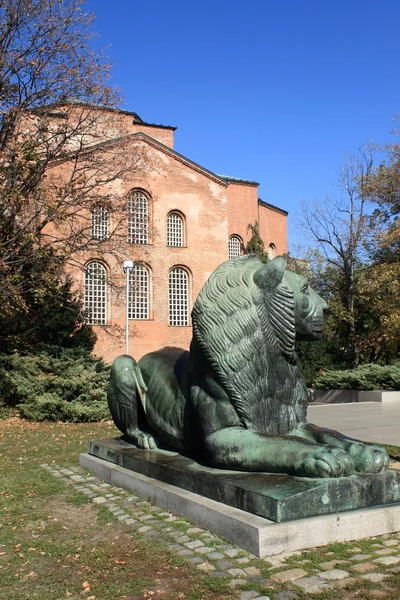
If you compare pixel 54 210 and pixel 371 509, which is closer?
pixel 371 509

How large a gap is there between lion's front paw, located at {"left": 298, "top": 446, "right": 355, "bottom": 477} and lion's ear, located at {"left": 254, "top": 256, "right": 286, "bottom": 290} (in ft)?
4.26

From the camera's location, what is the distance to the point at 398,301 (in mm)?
22672

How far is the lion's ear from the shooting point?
4.46 metres

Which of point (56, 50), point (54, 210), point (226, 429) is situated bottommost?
point (226, 429)

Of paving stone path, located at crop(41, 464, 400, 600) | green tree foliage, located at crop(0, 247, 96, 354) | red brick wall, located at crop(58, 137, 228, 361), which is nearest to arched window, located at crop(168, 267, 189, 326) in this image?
red brick wall, located at crop(58, 137, 228, 361)

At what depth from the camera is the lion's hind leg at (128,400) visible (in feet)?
19.4

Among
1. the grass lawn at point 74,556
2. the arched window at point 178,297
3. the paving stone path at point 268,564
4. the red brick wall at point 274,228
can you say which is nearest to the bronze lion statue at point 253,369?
the paving stone path at point 268,564

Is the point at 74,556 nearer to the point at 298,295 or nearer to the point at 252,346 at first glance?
the point at 252,346

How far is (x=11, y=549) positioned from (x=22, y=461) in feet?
14.3

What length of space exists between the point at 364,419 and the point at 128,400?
8453 millimetres

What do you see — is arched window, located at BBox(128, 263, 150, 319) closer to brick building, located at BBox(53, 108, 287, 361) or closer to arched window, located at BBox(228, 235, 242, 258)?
brick building, located at BBox(53, 108, 287, 361)

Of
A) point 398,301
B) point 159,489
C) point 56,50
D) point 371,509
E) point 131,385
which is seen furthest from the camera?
point 398,301

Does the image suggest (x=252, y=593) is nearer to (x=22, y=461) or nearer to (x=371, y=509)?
(x=371, y=509)

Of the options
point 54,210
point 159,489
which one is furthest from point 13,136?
point 159,489
